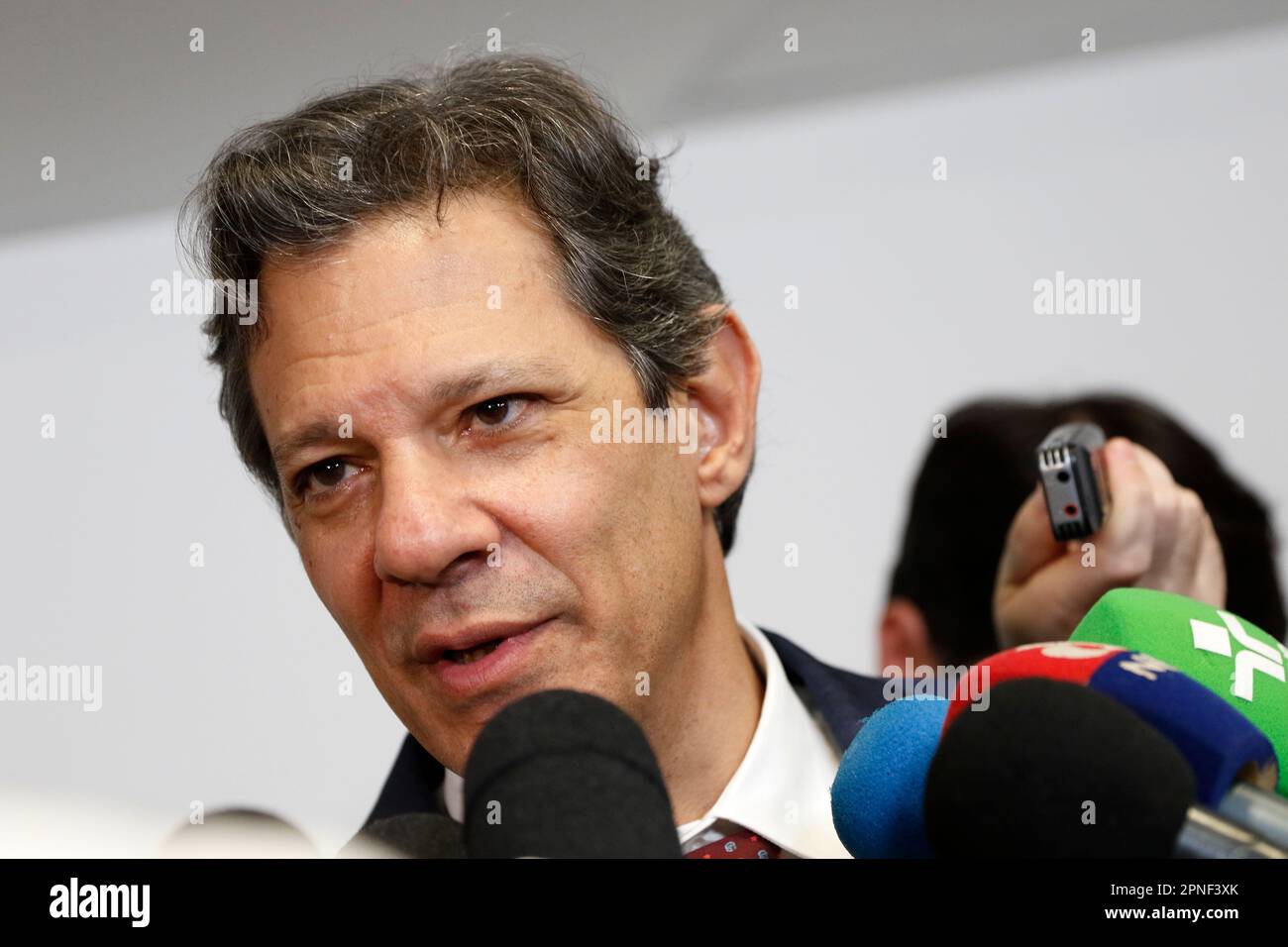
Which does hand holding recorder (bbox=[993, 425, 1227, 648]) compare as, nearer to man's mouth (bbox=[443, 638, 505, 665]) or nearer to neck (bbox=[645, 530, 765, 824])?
neck (bbox=[645, 530, 765, 824])

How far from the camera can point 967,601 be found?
6.90 feet

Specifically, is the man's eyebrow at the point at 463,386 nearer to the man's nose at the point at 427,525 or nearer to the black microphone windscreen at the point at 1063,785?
the man's nose at the point at 427,525

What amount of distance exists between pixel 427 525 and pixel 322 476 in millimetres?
167

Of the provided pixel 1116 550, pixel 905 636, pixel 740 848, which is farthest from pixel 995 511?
pixel 740 848

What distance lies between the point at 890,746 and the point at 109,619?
1825mm

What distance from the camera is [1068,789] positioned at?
1.89 ft

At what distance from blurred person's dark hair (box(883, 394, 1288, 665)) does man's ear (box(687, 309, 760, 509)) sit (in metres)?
0.85

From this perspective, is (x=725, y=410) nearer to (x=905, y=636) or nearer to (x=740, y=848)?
(x=740, y=848)

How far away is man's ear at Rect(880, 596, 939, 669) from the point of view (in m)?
2.18

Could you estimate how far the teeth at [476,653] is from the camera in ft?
3.38

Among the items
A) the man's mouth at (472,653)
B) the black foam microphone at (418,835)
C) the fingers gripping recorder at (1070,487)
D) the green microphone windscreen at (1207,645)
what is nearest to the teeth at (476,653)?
the man's mouth at (472,653)

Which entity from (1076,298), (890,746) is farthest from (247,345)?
(1076,298)

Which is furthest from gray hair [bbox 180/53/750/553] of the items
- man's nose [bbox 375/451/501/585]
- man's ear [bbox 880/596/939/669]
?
man's ear [bbox 880/596/939/669]

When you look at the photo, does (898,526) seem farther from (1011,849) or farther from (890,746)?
(1011,849)
